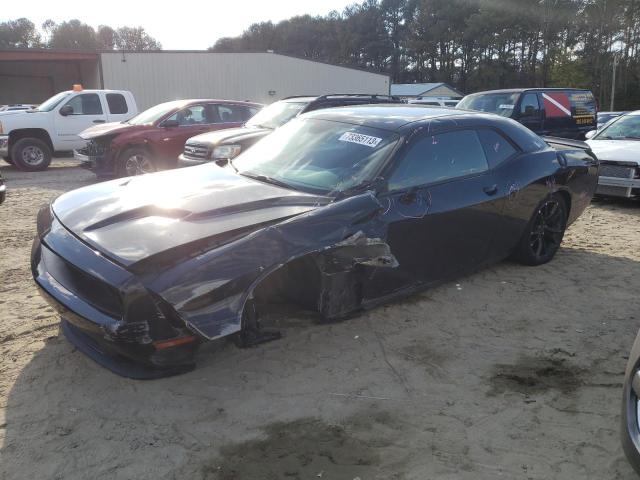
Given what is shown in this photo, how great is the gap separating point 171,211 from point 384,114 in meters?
2.02

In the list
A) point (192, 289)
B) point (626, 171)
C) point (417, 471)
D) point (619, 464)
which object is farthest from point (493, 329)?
point (626, 171)

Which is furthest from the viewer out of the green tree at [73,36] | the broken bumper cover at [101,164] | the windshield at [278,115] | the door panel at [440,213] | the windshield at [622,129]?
the green tree at [73,36]

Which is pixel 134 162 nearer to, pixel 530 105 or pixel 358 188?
pixel 358 188

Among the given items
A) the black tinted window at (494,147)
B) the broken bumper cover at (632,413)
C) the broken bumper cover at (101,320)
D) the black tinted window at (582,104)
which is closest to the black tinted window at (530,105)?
the black tinted window at (582,104)

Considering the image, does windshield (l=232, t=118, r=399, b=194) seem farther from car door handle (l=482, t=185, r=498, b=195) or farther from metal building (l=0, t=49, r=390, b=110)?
metal building (l=0, t=49, r=390, b=110)

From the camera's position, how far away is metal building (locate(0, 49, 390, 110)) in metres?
24.6

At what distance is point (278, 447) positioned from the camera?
256 centimetres

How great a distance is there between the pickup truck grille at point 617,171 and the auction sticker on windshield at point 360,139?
18.1 ft

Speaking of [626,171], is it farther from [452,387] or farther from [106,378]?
[106,378]

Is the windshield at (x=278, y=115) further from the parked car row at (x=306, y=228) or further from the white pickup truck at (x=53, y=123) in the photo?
the white pickup truck at (x=53, y=123)

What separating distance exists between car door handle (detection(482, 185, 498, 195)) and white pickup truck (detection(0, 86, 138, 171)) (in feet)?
34.7

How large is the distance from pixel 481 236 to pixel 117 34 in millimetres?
105545

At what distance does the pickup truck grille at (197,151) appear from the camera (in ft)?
27.5

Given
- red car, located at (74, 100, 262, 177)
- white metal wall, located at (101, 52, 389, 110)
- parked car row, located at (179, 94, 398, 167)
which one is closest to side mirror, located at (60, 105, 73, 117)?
red car, located at (74, 100, 262, 177)
